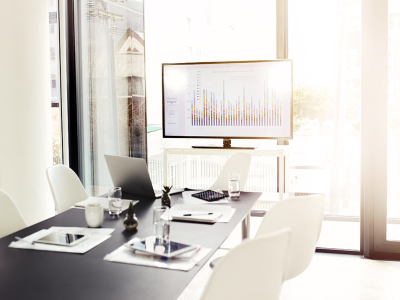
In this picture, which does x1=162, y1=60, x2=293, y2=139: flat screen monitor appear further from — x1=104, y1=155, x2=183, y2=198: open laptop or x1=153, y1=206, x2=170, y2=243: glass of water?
x1=153, y1=206, x2=170, y2=243: glass of water

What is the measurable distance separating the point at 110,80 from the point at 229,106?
135 cm

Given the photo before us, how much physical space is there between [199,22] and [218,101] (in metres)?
0.97

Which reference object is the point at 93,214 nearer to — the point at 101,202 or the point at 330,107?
the point at 101,202

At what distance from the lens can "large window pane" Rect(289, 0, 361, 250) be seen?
373cm

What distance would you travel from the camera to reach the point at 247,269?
3.83ft

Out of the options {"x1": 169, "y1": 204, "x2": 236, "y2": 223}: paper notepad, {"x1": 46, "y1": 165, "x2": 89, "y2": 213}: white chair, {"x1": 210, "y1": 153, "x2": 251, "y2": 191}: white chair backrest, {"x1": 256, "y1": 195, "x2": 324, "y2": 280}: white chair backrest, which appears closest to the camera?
{"x1": 256, "y1": 195, "x2": 324, "y2": 280}: white chair backrest

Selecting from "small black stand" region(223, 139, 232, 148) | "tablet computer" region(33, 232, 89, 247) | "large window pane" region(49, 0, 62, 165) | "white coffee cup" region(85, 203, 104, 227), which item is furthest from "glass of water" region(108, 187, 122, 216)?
"large window pane" region(49, 0, 62, 165)

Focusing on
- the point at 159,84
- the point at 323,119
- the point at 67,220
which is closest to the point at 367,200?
the point at 323,119

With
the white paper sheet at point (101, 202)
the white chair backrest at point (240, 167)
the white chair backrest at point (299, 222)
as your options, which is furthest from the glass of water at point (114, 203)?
the white chair backrest at point (240, 167)

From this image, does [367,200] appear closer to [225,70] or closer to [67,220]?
[225,70]

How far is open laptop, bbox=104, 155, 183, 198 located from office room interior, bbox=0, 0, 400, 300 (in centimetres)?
87

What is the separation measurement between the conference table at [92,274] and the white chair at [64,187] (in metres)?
1.01

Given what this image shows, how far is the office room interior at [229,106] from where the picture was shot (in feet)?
11.6

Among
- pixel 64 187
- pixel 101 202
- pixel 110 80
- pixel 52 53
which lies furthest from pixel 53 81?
pixel 101 202
